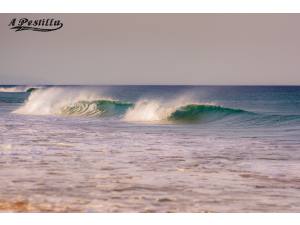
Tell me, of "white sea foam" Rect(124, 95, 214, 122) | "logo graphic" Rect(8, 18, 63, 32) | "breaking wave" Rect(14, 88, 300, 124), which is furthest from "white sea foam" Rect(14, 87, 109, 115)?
"logo graphic" Rect(8, 18, 63, 32)

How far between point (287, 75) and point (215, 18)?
2.48ft

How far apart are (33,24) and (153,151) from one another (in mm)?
1366

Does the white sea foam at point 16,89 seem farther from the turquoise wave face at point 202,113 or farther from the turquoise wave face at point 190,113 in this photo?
the turquoise wave face at point 202,113

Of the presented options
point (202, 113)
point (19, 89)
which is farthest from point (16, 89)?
point (202, 113)

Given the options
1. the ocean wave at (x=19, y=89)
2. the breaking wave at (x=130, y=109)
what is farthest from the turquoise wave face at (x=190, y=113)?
the ocean wave at (x=19, y=89)

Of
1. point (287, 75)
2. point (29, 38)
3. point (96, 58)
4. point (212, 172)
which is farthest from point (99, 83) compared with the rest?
point (287, 75)

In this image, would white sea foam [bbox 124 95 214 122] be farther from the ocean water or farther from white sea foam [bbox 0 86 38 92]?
white sea foam [bbox 0 86 38 92]

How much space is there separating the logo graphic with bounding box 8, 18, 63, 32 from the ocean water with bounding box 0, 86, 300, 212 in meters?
0.61

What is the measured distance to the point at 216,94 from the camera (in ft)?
14.4

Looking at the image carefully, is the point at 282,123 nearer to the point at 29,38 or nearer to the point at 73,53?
the point at 73,53

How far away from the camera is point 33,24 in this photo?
11.9 feet

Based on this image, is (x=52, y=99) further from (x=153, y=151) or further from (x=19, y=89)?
(x=153, y=151)

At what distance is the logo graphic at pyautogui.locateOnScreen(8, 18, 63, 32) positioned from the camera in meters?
3.59
